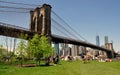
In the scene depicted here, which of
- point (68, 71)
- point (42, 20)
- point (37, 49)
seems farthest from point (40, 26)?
point (68, 71)

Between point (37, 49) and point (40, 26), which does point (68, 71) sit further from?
point (40, 26)

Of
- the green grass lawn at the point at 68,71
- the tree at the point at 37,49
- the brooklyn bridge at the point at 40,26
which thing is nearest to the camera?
the green grass lawn at the point at 68,71

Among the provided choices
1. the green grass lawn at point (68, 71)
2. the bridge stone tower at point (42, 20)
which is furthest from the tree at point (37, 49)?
the bridge stone tower at point (42, 20)

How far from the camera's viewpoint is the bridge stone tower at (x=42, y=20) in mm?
66688

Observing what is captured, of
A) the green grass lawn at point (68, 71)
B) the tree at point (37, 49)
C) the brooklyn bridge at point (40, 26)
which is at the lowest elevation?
the green grass lawn at point (68, 71)

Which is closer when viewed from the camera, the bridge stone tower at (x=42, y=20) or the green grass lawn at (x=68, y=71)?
the green grass lawn at (x=68, y=71)

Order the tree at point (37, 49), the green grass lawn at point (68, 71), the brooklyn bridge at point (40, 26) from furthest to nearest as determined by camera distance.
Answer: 1. the brooklyn bridge at point (40, 26)
2. the tree at point (37, 49)
3. the green grass lawn at point (68, 71)

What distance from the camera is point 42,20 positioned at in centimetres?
6975

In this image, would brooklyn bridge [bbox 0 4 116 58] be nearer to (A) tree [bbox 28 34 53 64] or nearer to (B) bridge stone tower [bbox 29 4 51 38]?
(B) bridge stone tower [bbox 29 4 51 38]

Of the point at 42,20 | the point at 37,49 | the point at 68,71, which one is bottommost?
the point at 68,71

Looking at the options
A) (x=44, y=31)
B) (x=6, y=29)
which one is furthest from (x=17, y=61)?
(x=44, y=31)

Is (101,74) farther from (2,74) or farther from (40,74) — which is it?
(2,74)

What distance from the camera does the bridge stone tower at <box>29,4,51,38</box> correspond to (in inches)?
2625

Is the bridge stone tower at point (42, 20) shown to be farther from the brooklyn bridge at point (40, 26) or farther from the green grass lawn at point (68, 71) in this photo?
the green grass lawn at point (68, 71)
